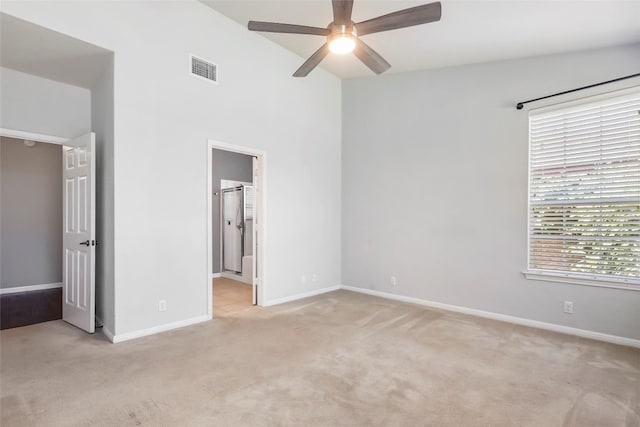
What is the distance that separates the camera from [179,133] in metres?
3.63

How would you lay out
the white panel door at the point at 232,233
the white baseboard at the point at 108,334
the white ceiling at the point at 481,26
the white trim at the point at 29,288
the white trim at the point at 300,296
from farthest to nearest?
the white panel door at the point at 232,233 < the white trim at the point at 29,288 < the white trim at the point at 300,296 < the white baseboard at the point at 108,334 < the white ceiling at the point at 481,26

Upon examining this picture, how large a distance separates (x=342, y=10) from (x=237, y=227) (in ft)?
16.3

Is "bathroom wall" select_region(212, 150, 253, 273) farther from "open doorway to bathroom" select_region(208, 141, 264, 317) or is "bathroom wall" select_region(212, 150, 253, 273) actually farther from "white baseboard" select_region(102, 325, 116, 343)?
"white baseboard" select_region(102, 325, 116, 343)

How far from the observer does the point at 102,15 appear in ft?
10.1

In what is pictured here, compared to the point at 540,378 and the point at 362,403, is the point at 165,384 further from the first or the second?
the point at 540,378

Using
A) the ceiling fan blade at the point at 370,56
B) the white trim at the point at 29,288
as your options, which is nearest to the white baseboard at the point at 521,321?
the ceiling fan blade at the point at 370,56

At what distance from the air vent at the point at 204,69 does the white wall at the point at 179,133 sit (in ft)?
0.25

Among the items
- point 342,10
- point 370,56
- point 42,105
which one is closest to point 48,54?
point 42,105

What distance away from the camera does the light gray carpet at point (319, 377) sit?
207cm

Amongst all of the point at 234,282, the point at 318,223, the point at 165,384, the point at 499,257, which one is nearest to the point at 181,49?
the point at 318,223

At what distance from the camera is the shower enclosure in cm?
Answer: 648

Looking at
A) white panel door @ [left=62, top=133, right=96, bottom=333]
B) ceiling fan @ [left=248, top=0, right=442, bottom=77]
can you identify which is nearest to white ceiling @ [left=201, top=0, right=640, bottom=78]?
ceiling fan @ [left=248, top=0, right=442, bottom=77]

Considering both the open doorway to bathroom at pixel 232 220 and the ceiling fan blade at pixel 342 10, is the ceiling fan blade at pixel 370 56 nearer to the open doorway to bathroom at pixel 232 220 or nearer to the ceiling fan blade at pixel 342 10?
the ceiling fan blade at pixel 342 10

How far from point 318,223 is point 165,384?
3290 mm
